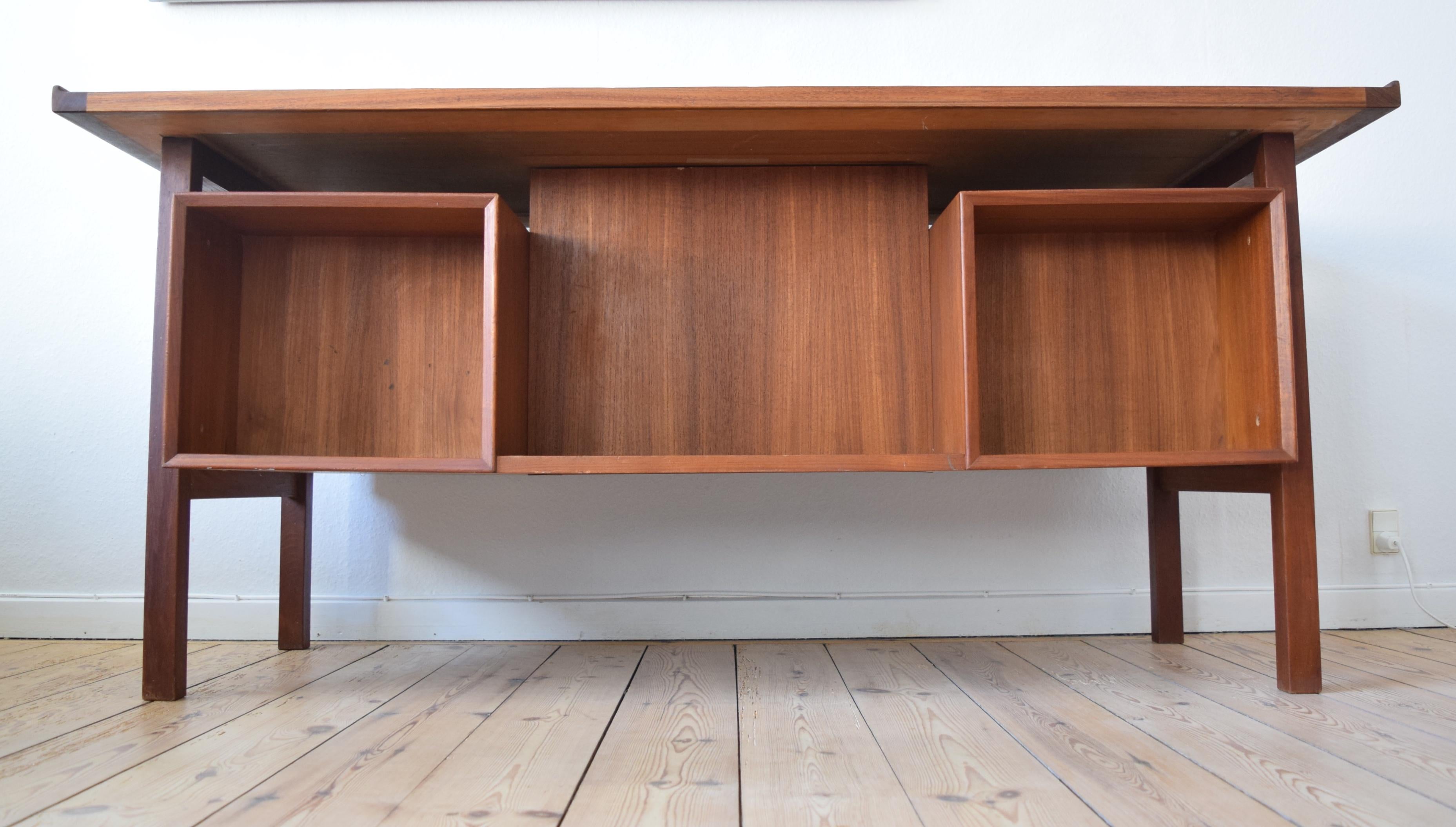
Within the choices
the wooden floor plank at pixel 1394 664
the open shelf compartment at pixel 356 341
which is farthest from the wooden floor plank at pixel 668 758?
the wooden floor plank at pixel 1394 664

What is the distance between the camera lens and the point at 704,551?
1.54 m

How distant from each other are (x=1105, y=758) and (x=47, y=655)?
1.66 metres

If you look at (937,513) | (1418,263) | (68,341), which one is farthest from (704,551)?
(1418,263)

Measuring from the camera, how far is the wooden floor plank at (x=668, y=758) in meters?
0.71

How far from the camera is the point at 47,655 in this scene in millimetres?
1386

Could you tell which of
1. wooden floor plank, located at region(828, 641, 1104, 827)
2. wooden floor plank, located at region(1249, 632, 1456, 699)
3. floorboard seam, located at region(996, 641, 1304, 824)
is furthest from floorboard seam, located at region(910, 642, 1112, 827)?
wooden floor plank, located at region(1249, 632, 1456, 699)

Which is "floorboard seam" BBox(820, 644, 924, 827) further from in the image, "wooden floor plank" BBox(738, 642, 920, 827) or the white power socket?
the white power socket

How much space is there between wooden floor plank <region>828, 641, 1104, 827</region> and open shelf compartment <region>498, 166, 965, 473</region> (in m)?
0.34

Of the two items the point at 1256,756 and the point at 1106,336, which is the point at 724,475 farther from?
the point at 1256,756

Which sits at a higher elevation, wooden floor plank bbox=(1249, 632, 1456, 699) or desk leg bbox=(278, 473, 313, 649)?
desk leg bbox=(278, 473, 313, 649)

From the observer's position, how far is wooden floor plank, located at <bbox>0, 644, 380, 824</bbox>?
2.53ft

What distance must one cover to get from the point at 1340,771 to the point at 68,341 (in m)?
2.08

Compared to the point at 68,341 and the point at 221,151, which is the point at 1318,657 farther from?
the point at 68,341

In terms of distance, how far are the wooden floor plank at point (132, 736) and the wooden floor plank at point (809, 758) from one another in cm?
64
